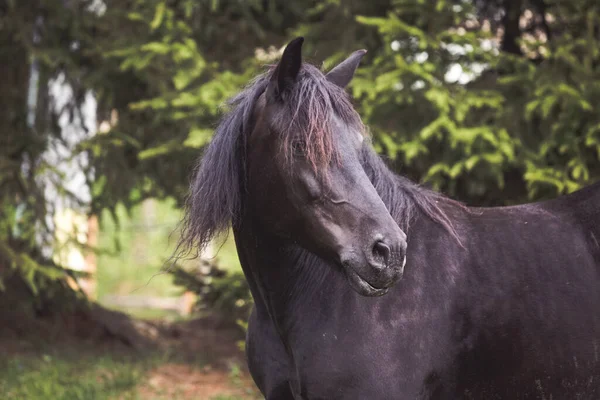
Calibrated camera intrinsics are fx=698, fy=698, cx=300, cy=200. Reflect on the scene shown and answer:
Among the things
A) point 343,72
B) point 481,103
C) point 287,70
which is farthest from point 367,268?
point 481,103

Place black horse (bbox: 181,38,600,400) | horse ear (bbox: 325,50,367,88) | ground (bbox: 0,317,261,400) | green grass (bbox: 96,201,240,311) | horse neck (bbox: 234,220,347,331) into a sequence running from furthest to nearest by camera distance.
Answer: green grass (bbox: 96,201,240,311) < ground (bbox: 0,317,261,400) < horse ear (bbox: 325,50,367,88) < horse neck (bbox: 234,220,347,331) < black horse (bbox: 181,38,600,400)

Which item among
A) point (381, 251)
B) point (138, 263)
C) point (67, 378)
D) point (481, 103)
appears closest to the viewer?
point (381, 251)

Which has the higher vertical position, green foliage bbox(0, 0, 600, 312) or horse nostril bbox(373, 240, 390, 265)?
horse nostril bbox(373, 240, 390, 265)

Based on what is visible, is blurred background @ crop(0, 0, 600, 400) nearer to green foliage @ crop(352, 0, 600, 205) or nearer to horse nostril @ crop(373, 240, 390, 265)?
green foliage @ crop(352, 0, 600, 205)

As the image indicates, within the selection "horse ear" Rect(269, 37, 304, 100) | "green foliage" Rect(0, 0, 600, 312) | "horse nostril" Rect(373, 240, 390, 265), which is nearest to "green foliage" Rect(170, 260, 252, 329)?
"green foliage" Rect(0, 0, 600, 312)

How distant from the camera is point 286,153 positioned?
8.72 ft

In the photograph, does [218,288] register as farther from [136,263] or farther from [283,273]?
[136,263]

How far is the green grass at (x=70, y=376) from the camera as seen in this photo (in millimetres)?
5664

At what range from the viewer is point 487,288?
→ 116 inches

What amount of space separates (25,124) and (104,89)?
974mm

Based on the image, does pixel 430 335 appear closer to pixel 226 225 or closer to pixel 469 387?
pixel 469 387

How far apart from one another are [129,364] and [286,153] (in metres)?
4.62

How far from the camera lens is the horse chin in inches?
98.8

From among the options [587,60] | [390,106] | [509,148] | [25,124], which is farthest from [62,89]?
[587,60]
